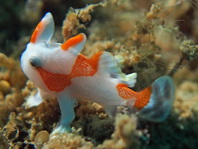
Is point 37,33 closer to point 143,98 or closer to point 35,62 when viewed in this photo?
point 35,62

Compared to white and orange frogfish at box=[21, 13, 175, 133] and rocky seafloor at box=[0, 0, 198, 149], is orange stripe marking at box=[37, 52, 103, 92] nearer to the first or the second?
white and orange frogfish at box=[21, 13, 175, 133]

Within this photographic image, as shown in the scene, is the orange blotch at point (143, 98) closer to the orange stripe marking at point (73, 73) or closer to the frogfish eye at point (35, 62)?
the orange stripe marking at point (73, 73)

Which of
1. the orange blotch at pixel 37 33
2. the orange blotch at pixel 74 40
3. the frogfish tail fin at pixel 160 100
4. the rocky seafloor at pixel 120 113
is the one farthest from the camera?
the orange blotch at pixel 37 33

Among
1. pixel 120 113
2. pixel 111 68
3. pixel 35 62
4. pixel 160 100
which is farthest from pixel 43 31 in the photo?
pixel 160 100

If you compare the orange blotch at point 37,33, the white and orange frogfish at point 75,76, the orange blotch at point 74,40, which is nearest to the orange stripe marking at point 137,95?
the white and orange frogfish at point 75,76

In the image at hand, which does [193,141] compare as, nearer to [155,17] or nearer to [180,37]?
[180,37]

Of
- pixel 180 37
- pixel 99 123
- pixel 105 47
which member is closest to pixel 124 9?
pixel 105 47

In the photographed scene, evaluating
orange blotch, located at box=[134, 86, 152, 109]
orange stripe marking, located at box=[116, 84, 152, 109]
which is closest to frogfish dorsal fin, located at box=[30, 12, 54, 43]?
orange stripe marking, located at box=[116, 84, 152, 109]
